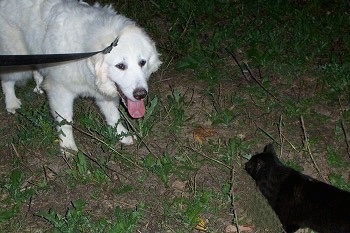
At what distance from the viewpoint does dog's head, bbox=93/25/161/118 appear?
4.24m

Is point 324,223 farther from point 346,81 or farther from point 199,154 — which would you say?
point 346,81

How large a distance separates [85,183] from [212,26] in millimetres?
3951

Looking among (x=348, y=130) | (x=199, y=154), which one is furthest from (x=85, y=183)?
(x=348, y=130)

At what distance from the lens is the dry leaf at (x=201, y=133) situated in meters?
5.49

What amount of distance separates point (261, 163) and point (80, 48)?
2.04 meters

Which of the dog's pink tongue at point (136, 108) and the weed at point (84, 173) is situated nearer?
the dog's pink tongue at point (136, 108)

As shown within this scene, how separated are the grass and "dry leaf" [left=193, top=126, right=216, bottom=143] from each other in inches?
0.5

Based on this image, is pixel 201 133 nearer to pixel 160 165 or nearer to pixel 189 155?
pixel 189 155

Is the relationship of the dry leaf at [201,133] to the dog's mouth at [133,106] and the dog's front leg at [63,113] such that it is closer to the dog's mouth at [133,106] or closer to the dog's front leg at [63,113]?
the dog's mouth at [133,106]

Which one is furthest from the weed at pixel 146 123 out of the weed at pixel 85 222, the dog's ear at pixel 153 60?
the weed at pixel 85 222

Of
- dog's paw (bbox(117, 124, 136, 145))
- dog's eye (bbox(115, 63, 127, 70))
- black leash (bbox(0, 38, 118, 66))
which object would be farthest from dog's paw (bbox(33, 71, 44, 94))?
black leash (bbox(0, 38, 118, 66))

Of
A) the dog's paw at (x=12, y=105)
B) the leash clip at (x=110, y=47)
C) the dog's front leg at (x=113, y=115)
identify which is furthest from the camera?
the dog's paw at (x=12, y=105)

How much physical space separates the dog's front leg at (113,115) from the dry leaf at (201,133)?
728mm

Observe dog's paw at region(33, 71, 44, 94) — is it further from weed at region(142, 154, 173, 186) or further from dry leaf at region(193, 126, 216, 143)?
dry leaf at region(193, 126, 216, 143)
